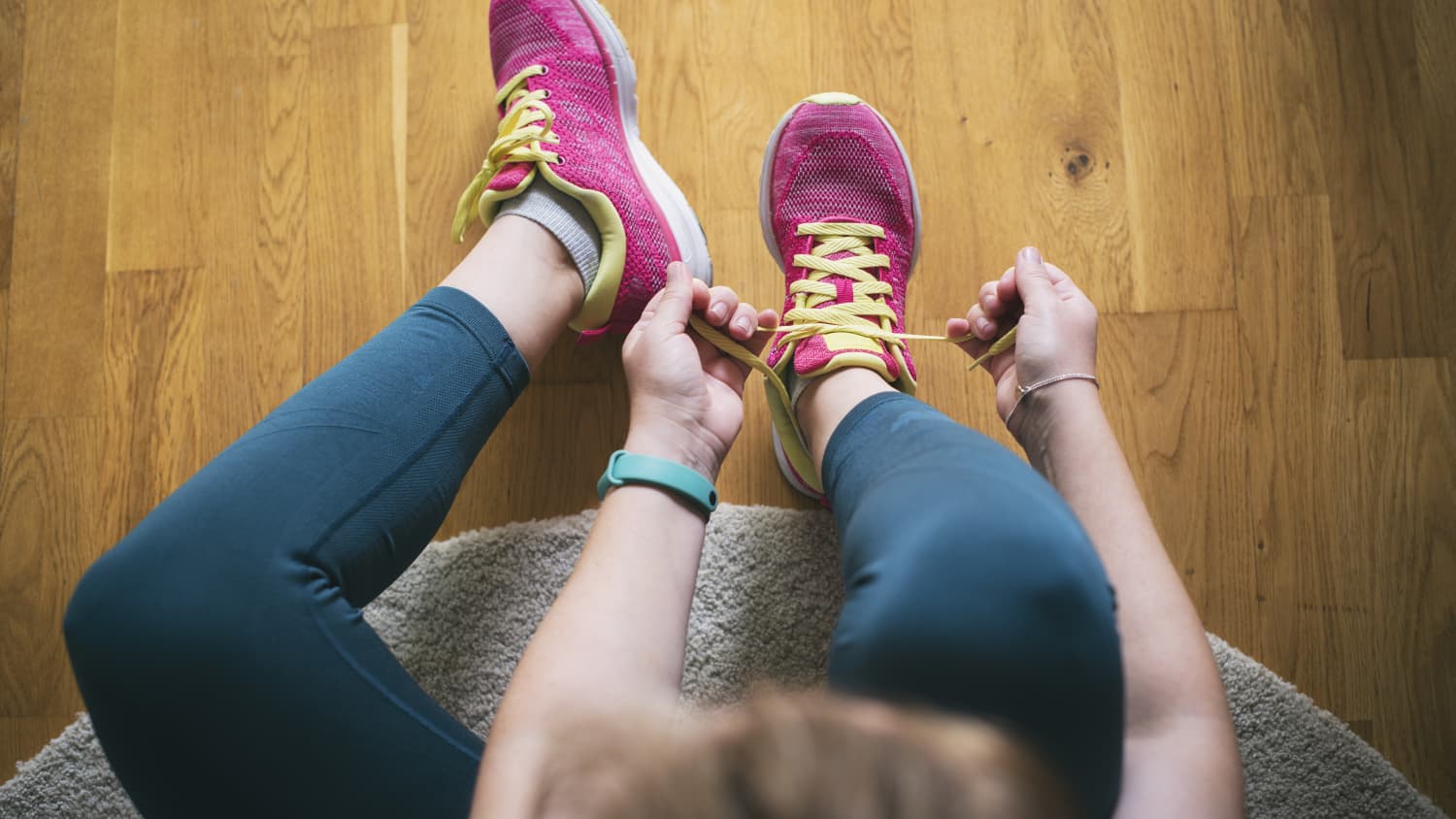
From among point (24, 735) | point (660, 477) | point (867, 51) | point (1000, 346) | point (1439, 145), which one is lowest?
point (24, 735)

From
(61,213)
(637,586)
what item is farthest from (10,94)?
(637,586)

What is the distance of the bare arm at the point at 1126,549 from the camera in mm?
545

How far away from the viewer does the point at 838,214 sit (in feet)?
2.73

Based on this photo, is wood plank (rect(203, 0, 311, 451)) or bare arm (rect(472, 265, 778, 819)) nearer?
bare arm (rect(472, 265, 778, 819))

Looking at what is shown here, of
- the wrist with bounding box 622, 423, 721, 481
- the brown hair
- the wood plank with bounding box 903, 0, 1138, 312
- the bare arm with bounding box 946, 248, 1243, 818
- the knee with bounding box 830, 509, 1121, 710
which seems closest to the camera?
the brown hair

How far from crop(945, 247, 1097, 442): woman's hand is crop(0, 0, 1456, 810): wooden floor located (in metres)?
0.08

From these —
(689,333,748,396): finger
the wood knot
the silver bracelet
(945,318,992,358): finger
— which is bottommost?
the silver bracelet

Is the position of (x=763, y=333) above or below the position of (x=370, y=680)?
above

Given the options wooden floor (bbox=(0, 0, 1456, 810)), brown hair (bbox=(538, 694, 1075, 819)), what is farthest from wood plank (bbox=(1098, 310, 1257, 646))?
brown hair (bbox=(538, 694, 1075, 819))

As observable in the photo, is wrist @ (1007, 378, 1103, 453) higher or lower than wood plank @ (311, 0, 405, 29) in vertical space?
lower

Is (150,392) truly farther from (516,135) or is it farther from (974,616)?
(974,616)

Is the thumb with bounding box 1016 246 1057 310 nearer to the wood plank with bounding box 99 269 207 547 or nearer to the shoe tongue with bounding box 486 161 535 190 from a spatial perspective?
the shoe tongue with bounding box 486 161 535 190

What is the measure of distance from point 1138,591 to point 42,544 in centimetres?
104

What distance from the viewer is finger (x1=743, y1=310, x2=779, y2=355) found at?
0.77 metres
